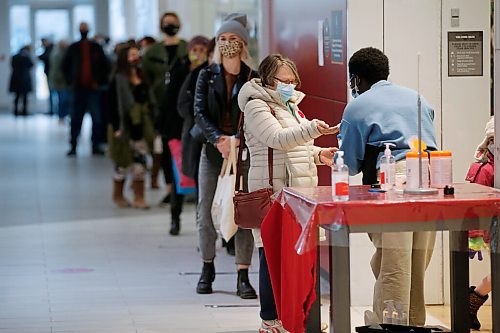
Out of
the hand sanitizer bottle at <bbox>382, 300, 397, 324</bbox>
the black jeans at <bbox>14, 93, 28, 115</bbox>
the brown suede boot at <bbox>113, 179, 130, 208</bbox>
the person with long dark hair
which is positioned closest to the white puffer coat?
the hand sanitizer bottle at <bbox>382, 300, 397, 324</bbox>

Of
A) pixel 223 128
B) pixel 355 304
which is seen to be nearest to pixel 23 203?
pixel 223 128

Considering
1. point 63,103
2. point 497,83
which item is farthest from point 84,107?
point 497,83

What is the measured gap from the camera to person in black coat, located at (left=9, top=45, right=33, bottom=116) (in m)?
28.8

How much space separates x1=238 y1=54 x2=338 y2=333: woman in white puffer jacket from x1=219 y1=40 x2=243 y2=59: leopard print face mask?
1180 mm

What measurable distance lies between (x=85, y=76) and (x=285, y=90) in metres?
12.3

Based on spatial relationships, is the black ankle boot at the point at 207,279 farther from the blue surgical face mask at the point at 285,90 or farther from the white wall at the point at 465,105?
the blue surgical face mask at the point at 285,90

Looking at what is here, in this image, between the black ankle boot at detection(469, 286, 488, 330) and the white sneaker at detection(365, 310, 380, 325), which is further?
the black ankle boot at detection(469, 286, 488, 330)

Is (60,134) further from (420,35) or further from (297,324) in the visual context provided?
(297,324)

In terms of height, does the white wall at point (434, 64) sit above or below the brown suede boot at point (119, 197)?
above

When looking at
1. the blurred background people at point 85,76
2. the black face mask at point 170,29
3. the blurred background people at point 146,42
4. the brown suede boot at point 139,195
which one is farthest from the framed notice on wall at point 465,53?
the blurred background people at point 85,76

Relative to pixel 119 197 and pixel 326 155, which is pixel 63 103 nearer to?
pixel 119 197

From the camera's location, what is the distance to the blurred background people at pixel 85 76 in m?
18.0

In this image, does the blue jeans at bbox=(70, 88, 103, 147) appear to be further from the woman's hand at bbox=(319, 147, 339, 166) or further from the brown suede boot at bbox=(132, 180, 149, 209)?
the woman's hand at bbox=(319, 147, 339, 166)

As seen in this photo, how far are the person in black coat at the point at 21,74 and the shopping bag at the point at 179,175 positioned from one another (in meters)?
19.5
